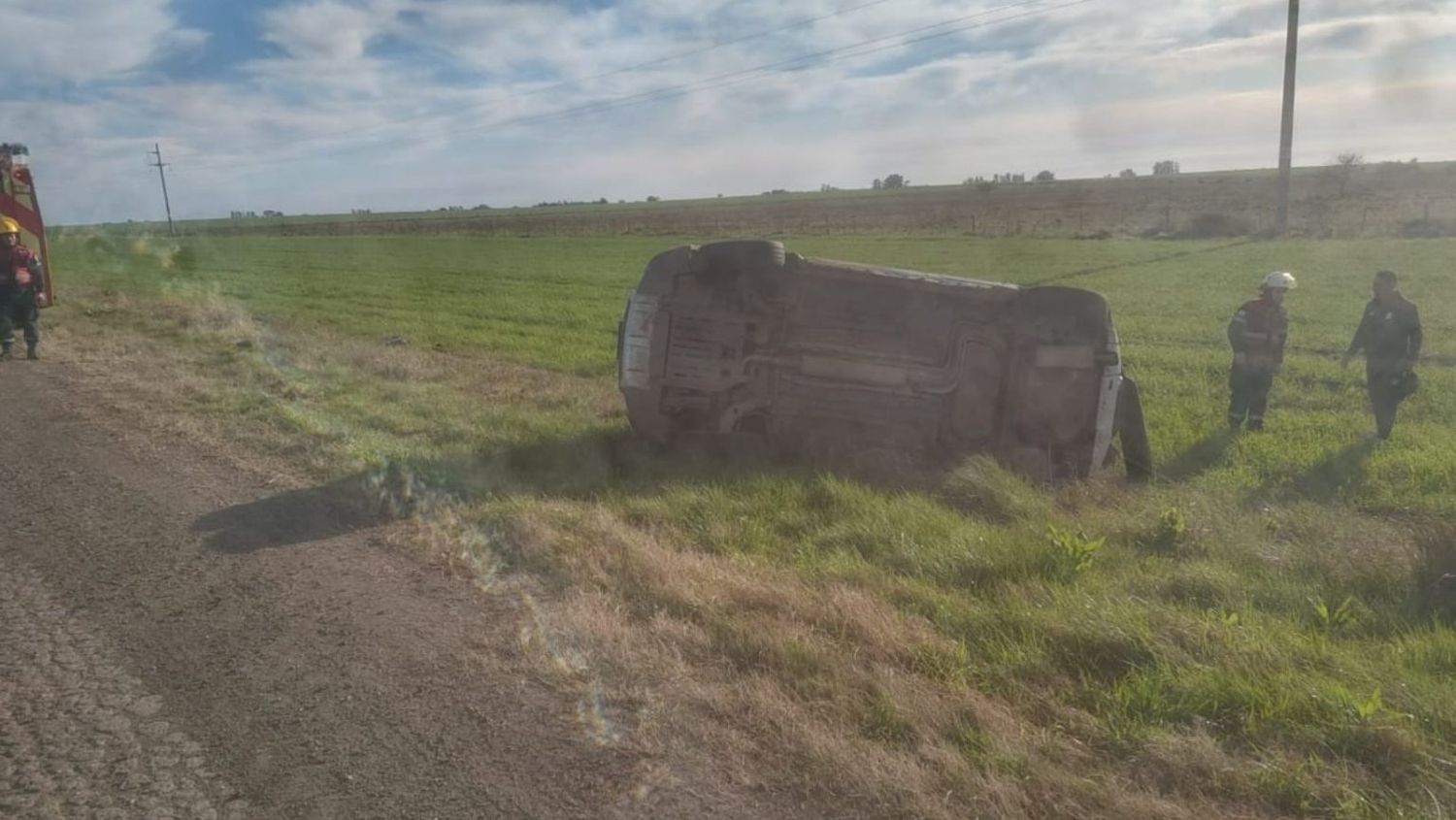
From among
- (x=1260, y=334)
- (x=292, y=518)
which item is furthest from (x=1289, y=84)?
(x=292, y=518)

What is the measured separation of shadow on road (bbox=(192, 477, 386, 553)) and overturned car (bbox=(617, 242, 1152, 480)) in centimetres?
200

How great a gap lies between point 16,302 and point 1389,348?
537 inches

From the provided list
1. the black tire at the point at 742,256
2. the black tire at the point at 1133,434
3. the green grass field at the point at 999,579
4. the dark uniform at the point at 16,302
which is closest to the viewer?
the green grass field at the point at 999,579

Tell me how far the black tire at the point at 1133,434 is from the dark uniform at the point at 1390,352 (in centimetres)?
252

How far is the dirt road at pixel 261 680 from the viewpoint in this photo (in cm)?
302

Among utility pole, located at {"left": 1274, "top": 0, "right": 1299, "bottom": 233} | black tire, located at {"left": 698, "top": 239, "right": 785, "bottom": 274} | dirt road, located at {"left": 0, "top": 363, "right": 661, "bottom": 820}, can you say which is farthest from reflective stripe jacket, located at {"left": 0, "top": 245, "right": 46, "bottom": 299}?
utility pole, located at {"left": 1274, "top": 0, "right": 1299, "bottom": 233}

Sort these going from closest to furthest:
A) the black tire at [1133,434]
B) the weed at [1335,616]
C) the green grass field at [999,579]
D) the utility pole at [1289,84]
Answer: the green grass field at [999,579] < the weed at [1335,616] < the black tire at [1133,434] < the utility pole at [1289,84]

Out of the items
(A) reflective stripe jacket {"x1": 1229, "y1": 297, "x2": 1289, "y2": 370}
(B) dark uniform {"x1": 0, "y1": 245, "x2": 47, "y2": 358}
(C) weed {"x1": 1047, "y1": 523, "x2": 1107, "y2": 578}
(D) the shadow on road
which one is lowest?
(C) weed {"x1": 1047, "y1": 523, "x2": 1107, "y2": 578}

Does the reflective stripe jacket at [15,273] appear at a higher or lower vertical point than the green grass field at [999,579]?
higher

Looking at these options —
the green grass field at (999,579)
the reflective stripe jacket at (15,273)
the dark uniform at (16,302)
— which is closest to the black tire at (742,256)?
the green grass field at (999,579)

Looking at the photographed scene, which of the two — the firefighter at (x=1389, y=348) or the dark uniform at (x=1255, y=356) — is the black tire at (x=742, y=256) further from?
the firefighter at (x=1389, y=348)

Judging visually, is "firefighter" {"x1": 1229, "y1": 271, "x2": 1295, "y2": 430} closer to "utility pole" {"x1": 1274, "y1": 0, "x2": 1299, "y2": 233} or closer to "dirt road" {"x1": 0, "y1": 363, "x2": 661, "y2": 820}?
"dirt road" {"x1": 0, "y1": 363, "x2": 661, "y2": 820}

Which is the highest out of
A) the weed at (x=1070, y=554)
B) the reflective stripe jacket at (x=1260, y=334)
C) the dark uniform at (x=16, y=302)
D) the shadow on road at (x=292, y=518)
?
the dark uniform at (x=16, y=302)

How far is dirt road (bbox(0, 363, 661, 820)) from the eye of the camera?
3.02 m
